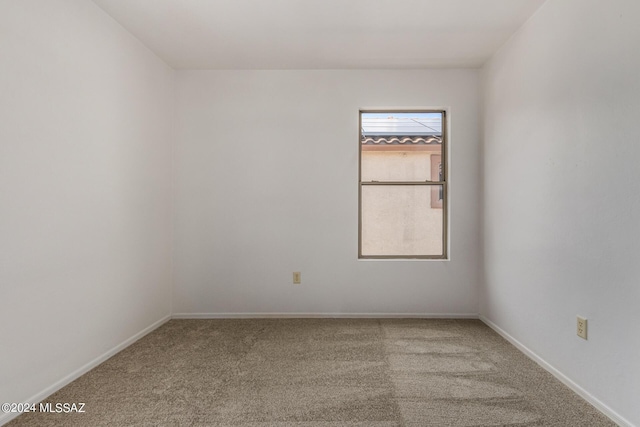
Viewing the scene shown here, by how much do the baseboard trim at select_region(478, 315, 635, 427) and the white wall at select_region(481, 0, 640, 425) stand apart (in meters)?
0.03

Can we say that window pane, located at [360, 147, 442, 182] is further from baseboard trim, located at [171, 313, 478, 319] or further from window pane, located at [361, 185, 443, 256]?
baseboard trim, located at [171, 313, 478, 319]

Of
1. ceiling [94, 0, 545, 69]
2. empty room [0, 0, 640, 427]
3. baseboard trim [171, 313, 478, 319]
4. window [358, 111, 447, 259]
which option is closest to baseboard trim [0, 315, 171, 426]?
empty room [0, 0, 640, 427]

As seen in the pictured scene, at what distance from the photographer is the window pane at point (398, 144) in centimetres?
369

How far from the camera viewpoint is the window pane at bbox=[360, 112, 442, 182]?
369cm

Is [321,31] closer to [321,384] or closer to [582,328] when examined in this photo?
[321,384]

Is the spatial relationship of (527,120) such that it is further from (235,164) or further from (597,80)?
(235,164)

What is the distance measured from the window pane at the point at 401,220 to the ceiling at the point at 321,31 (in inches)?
49.1

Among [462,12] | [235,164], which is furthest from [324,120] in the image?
[462,12]

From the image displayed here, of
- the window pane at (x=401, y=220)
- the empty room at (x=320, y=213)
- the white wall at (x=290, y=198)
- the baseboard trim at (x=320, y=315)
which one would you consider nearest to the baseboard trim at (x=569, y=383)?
the empty room at (x=320, y=213)

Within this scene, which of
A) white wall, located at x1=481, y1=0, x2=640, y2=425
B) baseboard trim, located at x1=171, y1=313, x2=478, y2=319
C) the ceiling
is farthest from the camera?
baseboard trim, located at x1=171, y1=313, x2=478, y2=319

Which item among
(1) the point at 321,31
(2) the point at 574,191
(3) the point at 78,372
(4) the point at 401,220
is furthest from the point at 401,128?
(3) the point at 78,372

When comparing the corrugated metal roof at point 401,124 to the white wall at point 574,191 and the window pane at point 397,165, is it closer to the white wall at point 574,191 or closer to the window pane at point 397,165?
the window pane at point 397,165

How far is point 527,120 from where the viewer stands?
8.77 feet

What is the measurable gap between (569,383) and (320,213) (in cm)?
233
